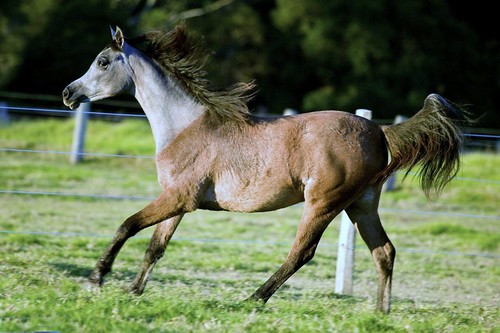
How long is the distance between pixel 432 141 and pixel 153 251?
2439mm

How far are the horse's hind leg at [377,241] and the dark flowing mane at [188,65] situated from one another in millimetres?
1265

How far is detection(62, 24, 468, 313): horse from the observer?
6.39m

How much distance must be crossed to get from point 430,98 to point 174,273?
3.32 m

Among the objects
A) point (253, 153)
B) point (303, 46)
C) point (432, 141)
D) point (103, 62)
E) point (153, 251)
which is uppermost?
point (303, 46)

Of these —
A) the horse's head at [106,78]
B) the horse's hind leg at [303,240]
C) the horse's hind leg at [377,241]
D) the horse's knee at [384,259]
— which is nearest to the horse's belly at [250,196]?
the horse's hind leg at [303,240]

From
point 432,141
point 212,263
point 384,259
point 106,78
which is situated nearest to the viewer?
point 432,141

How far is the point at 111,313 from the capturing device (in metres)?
5.48

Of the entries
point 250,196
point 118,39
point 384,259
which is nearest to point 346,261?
point 384,259

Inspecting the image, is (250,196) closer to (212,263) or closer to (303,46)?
(212,263)

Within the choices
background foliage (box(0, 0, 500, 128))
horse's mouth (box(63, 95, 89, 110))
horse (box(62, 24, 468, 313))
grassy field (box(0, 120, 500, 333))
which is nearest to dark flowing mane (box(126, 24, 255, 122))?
horse (box(62, 24, 468, 313))

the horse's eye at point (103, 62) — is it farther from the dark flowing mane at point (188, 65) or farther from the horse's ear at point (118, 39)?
the dark flowing mane at point (188, 65)

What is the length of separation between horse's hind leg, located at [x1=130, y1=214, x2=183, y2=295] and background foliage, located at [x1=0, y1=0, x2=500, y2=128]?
22.3 metres

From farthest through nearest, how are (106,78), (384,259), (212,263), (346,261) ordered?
1. (212,263)
2. (346,261)
3. (106,78)
4. (384,259)

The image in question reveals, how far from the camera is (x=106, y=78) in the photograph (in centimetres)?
696
